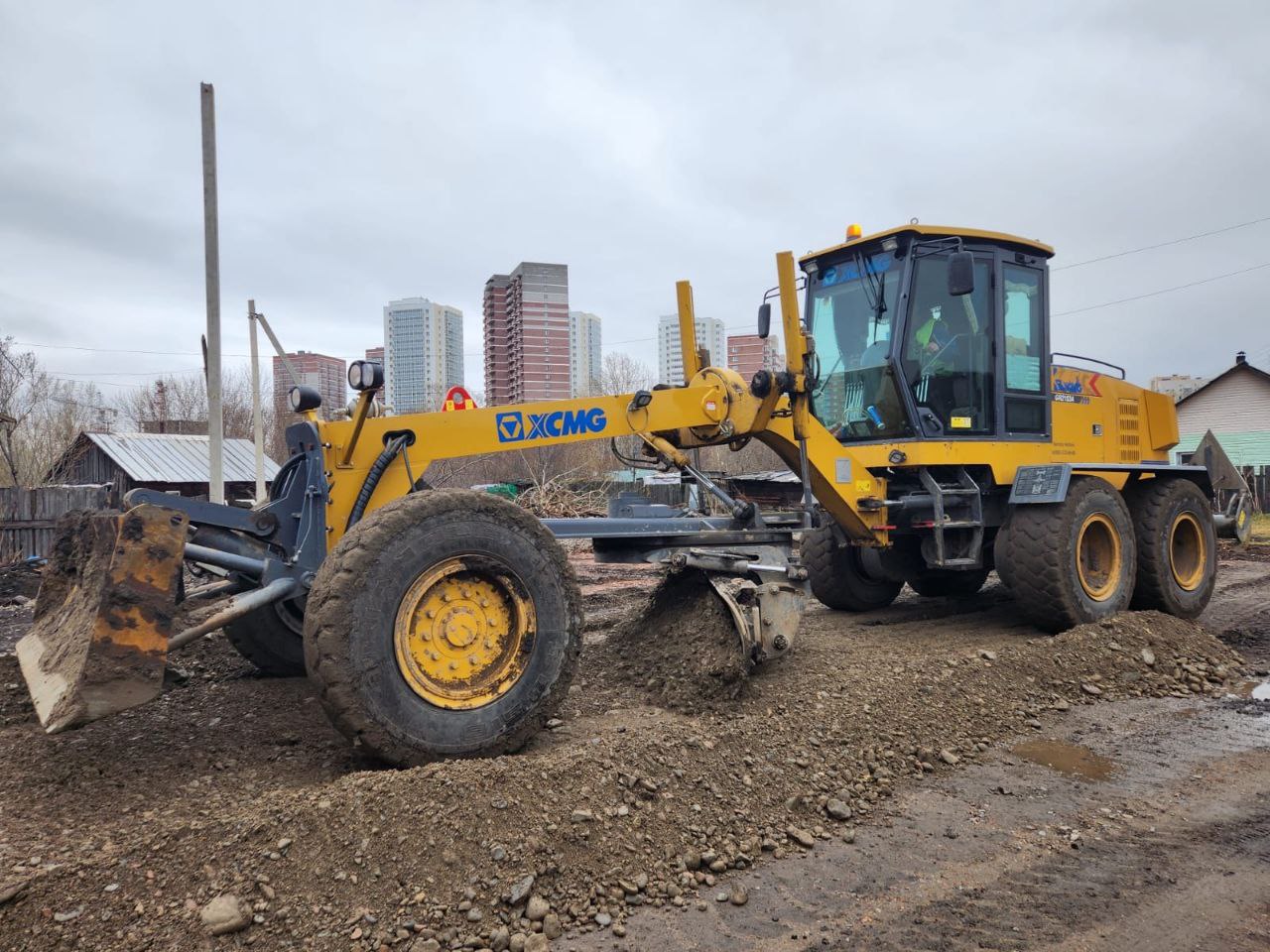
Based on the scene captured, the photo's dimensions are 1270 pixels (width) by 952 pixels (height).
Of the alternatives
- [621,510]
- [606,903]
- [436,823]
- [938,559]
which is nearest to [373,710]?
[436,823]

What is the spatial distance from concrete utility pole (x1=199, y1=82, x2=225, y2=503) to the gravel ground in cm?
703

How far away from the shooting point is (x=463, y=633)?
3.82 m

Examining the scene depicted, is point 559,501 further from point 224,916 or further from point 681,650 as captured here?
point 224,916

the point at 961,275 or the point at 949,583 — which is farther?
the point at 949,583

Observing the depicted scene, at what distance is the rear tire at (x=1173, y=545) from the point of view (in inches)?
287

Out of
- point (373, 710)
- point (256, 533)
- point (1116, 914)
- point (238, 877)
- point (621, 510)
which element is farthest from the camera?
point (621, 510)

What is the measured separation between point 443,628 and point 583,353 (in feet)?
106

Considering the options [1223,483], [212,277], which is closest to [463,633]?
[1223,483]

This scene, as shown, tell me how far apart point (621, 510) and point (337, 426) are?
83.8 inches

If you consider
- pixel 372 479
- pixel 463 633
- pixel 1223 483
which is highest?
pixel 372 479

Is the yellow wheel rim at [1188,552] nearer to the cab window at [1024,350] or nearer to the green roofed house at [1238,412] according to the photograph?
the cab window at [1024,350]

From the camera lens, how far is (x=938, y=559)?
661 centimetres

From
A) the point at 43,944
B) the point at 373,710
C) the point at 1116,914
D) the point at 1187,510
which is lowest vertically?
the point at 1116,914

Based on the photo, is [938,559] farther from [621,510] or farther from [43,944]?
[43,944]
